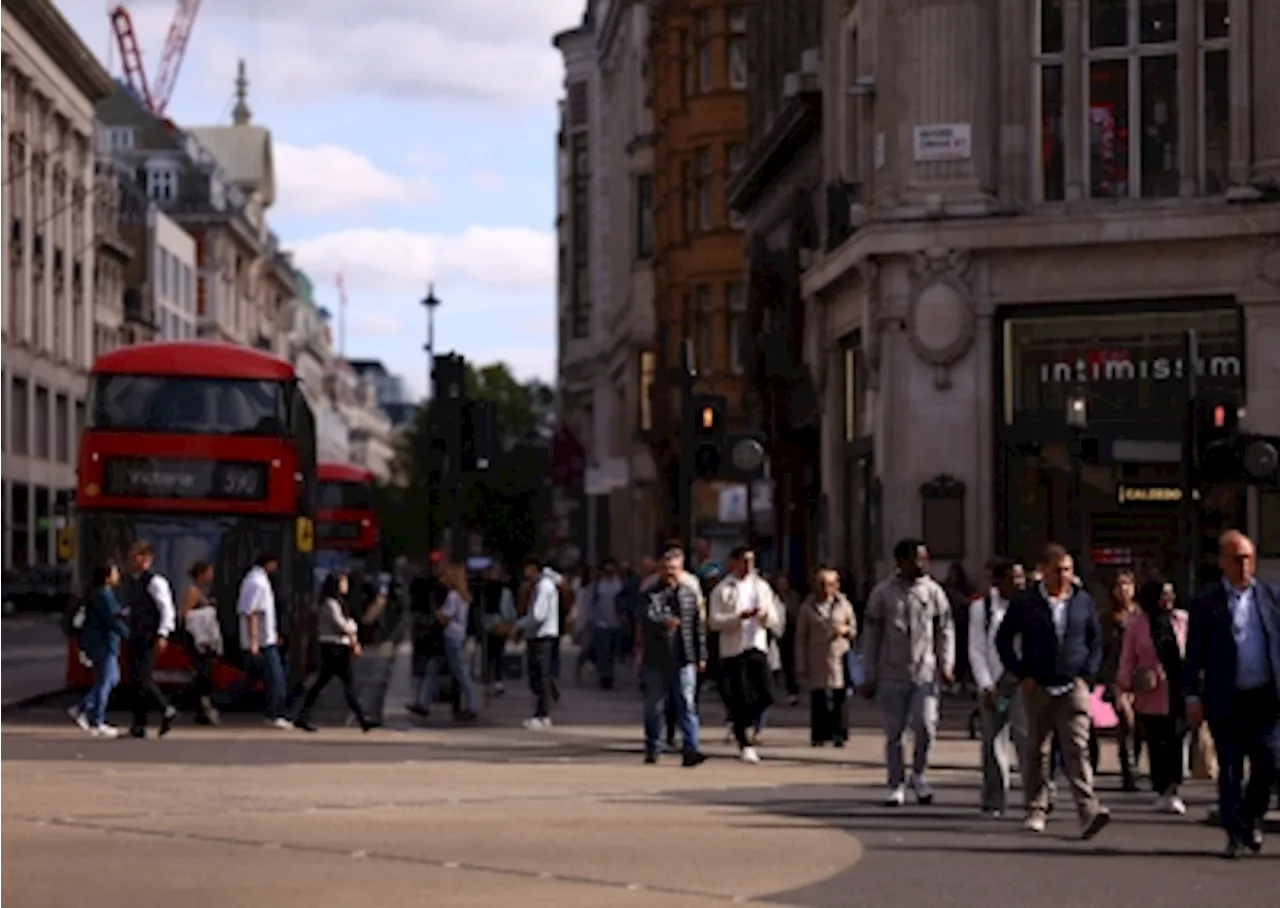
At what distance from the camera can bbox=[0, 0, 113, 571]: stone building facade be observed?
9725 centimetres

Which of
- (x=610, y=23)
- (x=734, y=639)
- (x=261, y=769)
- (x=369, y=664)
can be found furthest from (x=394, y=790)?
(x=610, y=23)

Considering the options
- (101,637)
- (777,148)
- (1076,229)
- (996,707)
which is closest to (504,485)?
(777,148)

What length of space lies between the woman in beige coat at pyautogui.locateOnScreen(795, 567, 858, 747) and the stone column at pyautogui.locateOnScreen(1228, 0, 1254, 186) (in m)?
9.56

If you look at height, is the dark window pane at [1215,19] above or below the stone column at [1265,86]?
above

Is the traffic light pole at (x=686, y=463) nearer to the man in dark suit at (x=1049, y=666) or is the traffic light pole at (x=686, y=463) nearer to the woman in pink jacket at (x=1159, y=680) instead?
the woman in pink jacket at (x=1159, y=680)

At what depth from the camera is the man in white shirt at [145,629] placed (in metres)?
29.9

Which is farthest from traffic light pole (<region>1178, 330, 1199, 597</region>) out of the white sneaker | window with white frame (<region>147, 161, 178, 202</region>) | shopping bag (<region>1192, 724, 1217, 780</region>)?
window with white frame (<region>147, 161, 178, 202</region>)

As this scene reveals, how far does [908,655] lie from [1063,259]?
1642cm

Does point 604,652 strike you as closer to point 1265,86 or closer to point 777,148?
point 777,148

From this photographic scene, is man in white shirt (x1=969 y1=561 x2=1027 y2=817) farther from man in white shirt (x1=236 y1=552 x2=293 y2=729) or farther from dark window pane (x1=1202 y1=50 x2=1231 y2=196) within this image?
dark window pane (x1=1202 y1=50 x2=1231 y2=196)

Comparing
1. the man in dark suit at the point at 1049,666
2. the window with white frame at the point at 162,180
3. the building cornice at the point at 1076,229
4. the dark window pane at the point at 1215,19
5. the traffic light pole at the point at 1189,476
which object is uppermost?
the window with white frame at the point at 162,180

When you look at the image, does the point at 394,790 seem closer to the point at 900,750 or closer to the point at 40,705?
the point at 900,750

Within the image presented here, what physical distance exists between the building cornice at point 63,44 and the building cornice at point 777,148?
148ft

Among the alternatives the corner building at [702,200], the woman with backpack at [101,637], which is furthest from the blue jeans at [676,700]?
the corner building at [702,200]
